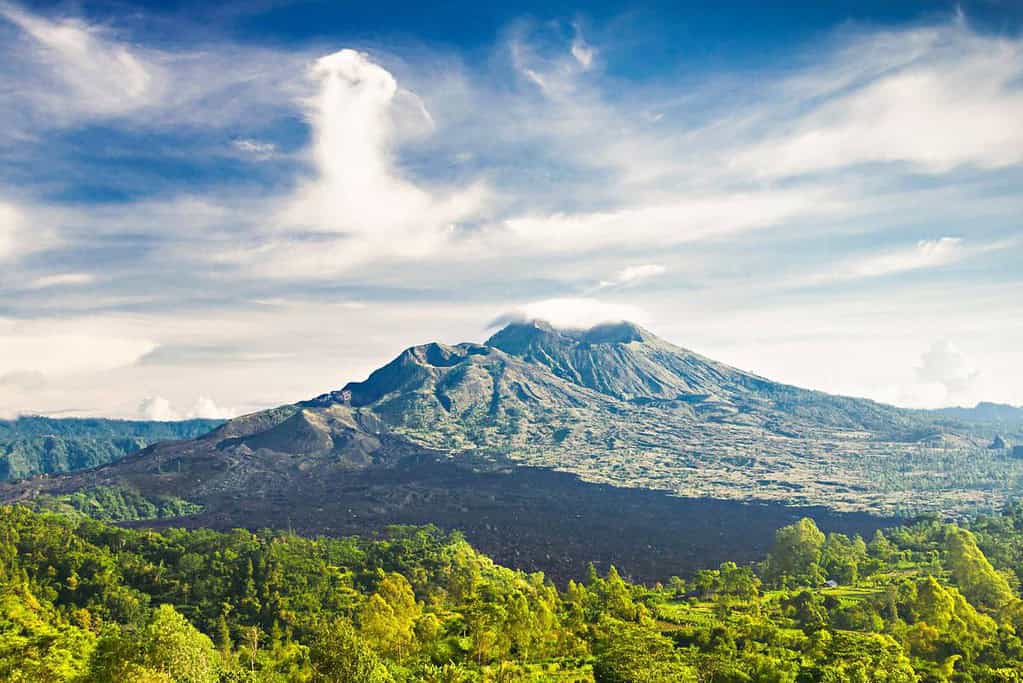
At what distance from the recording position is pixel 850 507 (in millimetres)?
181875

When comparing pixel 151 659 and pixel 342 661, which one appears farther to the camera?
pixel 342 661

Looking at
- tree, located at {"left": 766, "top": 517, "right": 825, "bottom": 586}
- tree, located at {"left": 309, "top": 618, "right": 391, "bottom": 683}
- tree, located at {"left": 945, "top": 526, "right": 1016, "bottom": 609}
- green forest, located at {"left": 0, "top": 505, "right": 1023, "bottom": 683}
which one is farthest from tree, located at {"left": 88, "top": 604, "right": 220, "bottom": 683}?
tree, located at {"left": 766, "top": 517, "right": 825, "bottom": 586}

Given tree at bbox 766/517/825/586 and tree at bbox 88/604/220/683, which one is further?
tree at bbox 766/517/825/586

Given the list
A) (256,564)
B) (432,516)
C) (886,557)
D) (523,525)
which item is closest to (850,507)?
(523,525)

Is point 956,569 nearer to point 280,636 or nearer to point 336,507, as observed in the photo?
point 280,636

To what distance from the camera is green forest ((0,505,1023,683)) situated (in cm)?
3719

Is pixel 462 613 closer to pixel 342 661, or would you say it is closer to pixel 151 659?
pixel 342 661

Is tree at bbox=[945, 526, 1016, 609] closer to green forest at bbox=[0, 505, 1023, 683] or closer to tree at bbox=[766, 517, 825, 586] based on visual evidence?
green forest at bbox=[0, 505, 1023, 683]

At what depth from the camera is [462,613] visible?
170ft

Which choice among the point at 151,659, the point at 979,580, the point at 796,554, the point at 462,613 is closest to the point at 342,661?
the point at 151,659

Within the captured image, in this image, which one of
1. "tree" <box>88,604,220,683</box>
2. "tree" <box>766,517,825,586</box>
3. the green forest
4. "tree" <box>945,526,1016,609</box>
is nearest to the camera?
"tree" <box>88,604,220,683</box>

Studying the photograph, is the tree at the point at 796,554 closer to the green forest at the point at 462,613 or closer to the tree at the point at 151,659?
the green forest at the point at 462,613

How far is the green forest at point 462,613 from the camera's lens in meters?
37.2

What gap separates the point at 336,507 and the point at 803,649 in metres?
165
